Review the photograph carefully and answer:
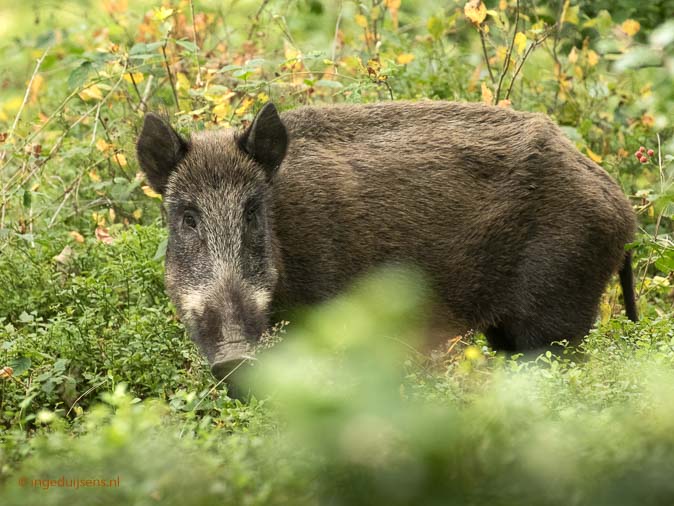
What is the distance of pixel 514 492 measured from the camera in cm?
211

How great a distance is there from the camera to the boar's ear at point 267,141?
5.15 metres

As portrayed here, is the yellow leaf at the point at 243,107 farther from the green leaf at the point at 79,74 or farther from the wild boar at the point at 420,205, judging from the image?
the green leaf at the point at 79,74

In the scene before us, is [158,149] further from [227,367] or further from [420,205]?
[420,205]

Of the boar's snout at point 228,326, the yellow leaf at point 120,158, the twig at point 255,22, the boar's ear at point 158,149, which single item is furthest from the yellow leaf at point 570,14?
the boar's snout at point 228,326

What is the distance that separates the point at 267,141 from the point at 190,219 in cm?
58

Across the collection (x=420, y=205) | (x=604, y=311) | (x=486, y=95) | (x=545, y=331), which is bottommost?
(x=604, y=311)

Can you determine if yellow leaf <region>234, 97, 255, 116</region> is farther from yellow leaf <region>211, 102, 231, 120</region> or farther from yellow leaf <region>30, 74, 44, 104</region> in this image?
yellow leaf <region>30, 74, 44, 104</region>

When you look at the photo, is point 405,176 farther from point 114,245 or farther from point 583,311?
point 114,245

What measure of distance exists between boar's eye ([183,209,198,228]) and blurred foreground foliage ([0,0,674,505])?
67 centimetres

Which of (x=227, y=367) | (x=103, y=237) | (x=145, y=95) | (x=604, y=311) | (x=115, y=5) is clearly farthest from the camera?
(x=115, y=5)

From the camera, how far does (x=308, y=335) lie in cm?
244

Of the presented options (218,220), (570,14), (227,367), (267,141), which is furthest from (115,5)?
(227,367)

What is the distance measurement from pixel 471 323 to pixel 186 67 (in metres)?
3.33

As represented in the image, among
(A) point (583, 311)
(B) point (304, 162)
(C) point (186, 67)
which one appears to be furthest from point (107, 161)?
(A) point (583, 311)
